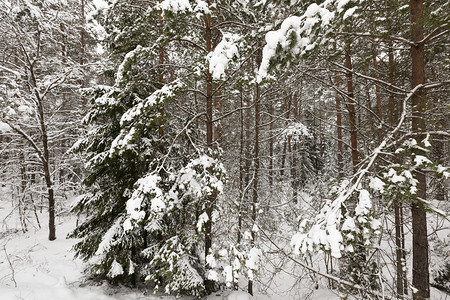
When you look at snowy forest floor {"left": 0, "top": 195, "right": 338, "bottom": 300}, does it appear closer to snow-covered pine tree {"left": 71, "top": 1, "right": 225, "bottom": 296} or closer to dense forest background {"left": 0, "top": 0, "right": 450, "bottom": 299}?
dense forest background {"left": 0, "top": 0, "right": 450, "bottom": 299}

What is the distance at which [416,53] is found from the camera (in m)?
4.28

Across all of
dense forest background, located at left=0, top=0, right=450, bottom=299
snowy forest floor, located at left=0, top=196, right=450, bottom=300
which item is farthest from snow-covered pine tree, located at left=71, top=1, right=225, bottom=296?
snowy forest floor, located at left=0, top=196, right=450, bottom=300

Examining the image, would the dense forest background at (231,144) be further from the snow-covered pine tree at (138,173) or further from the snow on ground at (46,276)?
the snow on ground at (46,276)

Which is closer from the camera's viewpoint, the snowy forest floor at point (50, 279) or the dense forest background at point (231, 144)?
the dense forest background at point (231, 144)

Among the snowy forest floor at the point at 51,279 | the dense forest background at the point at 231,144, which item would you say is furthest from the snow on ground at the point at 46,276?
the dense forest background at the point at 231,144

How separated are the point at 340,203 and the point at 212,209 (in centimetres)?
390

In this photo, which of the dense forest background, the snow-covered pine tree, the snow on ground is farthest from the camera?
the snow on ground

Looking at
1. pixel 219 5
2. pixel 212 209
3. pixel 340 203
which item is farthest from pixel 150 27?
pixel 340 203

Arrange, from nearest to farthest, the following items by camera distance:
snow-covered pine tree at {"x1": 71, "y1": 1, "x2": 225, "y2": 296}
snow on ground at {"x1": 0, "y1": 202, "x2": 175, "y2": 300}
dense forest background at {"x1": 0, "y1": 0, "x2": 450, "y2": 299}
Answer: dense forest background at {"x1": 0, "y1": 0, "x2": 450, "y2": 299}, snow-covered pine tree at {"x1": 71, "y1": 1, "x2": 225, "y2": 296}, snow on ground at {"x1": 0, "y1": 202, "x2": 175, "y2": 300}

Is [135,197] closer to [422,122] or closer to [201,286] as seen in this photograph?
[201,286]

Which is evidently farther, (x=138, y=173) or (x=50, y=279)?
(x=138, y=173)

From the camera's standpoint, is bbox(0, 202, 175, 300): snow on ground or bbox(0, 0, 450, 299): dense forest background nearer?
bbox(0, 0, 450, 299): dense forest background

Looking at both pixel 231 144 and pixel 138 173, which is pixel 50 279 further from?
pixel 231 144

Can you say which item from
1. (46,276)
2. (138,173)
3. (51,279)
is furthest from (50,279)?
(138,173)
